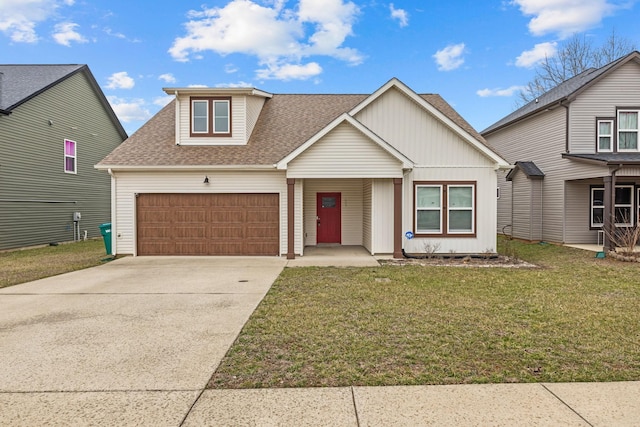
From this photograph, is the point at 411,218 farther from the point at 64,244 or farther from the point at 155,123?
the point at 64,244

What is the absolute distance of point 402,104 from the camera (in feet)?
41.7

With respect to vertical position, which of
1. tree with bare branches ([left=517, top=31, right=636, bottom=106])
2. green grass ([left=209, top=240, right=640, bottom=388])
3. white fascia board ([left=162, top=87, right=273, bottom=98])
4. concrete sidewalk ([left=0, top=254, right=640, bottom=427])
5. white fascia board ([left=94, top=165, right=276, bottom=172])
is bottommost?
concrete sidewalk ([left=0, top=254, right=640, bottom=427])

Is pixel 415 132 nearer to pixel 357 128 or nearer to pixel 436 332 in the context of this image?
pixel 357 128

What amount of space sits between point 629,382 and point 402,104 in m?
10.4

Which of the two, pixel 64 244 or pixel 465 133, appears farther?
pixel 64 244

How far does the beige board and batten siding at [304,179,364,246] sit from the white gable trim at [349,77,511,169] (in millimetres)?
3195

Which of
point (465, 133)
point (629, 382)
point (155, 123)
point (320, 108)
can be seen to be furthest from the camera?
point (320, 108)

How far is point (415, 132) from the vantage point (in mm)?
12633

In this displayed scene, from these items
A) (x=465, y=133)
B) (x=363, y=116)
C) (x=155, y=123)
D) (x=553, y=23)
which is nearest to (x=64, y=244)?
(x=155, y=123)

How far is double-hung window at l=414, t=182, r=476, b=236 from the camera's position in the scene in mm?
12461

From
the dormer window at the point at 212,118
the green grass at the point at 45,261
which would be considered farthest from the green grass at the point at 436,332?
the dormer window at the point at 212,118

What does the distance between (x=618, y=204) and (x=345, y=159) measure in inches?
470

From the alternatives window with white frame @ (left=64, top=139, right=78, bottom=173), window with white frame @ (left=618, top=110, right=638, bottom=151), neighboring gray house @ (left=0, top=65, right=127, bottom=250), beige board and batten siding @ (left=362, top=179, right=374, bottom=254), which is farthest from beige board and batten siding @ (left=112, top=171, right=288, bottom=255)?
window with white frame @ (left=618, top=110, right=638, bottom=151)

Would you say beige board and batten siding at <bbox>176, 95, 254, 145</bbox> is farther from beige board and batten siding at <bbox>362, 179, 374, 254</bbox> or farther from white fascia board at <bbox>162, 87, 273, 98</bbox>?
beige board and batten siding at <bbox>362, 179, 374, 254</bbox>
